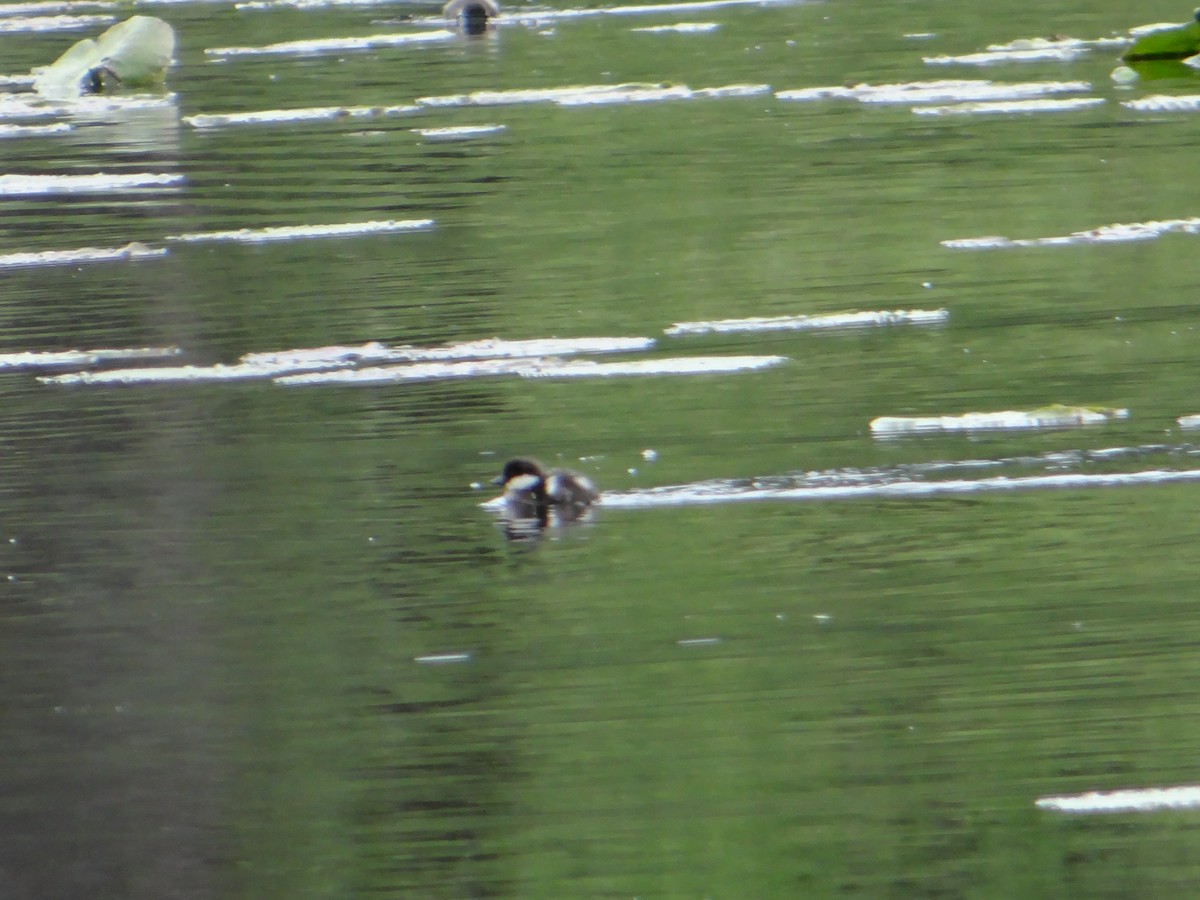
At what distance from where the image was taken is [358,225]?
377 inches

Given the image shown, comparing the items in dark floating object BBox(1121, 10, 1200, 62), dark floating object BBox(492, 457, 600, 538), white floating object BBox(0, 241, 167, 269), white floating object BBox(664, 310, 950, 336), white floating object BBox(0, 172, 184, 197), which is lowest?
dark floating object BBox(1121, 10, 1200, 62)

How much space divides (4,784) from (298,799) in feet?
1.77

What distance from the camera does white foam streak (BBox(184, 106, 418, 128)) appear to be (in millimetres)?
13078

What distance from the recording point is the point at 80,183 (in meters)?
11.2

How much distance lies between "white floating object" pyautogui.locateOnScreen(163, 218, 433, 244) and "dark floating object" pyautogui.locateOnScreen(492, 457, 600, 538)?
4.02 meters

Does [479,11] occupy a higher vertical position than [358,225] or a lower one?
lower

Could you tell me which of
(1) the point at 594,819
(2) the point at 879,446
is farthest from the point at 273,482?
(1) the point at 594,819

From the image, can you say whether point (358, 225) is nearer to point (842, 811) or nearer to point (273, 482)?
point (273, 482)

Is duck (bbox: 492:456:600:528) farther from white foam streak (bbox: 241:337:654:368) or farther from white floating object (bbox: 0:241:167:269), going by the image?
white floating object (bbox: 0:241:167:269)

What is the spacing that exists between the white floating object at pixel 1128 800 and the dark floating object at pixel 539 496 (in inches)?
74.1

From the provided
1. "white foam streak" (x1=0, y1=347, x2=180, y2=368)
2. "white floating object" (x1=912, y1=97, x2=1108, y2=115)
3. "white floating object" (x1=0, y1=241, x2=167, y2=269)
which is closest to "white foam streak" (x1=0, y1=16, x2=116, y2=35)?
"white floating object" (x1=912, y1=97, x2=1108, y2=115)

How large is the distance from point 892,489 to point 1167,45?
8790 millimetres

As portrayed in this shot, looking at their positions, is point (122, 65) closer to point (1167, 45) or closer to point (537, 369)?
point (1167, 45)

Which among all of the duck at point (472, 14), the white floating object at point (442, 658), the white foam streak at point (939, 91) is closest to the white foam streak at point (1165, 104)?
the white foam streak at point (939, 91)
